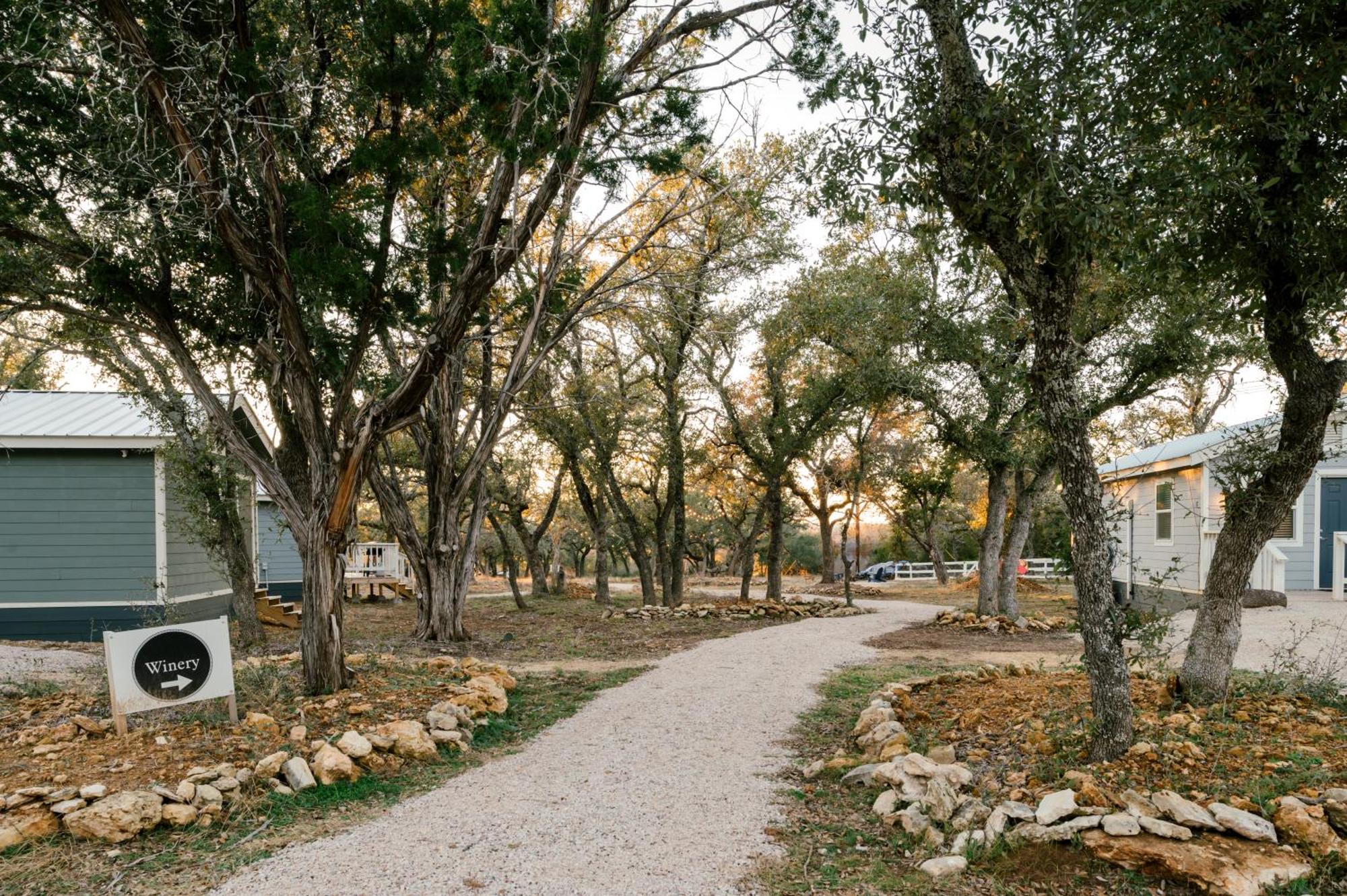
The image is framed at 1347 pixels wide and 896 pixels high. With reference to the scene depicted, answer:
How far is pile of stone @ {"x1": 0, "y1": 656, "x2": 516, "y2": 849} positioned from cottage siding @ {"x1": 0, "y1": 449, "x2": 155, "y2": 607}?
26.5 ft

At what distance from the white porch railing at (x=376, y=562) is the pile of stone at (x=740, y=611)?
8903 millimetres

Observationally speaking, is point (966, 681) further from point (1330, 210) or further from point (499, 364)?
point (499, 364)

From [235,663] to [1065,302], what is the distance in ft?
28.5

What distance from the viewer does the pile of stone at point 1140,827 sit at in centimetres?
321

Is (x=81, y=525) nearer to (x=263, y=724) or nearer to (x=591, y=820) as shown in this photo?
(x=263, y=724)

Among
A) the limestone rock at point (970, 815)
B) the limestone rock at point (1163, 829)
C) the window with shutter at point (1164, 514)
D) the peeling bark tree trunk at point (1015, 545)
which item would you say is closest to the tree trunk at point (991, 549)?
the peeling bark tree trunk at point (1015, 545)

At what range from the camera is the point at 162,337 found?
21.7 ft

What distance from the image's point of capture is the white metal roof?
11.6 meters

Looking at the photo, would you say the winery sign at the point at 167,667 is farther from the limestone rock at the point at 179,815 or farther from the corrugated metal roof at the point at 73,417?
the corrugated metal roof at the point at 73,417

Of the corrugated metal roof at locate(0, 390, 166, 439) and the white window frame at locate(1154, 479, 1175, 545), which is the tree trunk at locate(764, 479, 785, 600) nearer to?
the white window frame at locate(1154, 479, 1175, 545)

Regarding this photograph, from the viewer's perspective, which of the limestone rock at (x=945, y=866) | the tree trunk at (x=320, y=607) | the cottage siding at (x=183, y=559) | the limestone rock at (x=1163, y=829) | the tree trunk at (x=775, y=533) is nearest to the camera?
the limestone rock at (x=1163, y=829)

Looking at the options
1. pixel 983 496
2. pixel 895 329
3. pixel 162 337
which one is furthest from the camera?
pixel 983 496

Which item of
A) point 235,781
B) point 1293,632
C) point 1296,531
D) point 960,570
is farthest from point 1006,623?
point 960,570

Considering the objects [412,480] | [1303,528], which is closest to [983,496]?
[1303,528]
